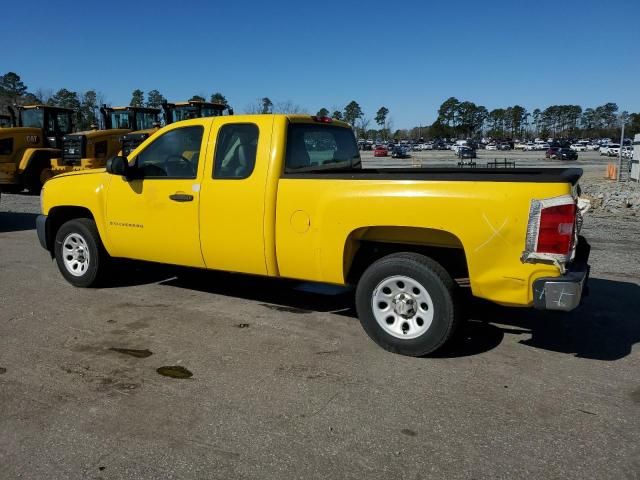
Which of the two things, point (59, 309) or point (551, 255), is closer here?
point (551, 255)

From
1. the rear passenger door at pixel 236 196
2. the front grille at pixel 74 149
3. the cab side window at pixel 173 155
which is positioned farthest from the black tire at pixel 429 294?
the front grille at pixel 74 149

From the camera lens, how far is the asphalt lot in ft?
9.91

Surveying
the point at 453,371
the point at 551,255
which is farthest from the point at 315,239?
the point at 551,255

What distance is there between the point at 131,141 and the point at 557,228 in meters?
15.4

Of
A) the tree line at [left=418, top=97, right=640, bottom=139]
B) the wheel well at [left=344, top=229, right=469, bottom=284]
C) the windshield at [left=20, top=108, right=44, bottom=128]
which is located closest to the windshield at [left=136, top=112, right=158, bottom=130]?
the windshield at [left=20, top=108, right=44, bottom=128]

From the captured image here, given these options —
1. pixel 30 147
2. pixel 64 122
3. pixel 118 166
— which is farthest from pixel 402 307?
pixel 64 122

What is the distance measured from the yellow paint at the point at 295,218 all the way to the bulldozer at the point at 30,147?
1276cm

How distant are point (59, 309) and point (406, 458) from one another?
13.9 ft

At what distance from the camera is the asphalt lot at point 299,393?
302 cm

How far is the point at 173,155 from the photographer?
5695mm

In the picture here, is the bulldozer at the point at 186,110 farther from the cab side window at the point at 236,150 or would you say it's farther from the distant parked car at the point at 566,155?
the distant parked car at the point at 566,155

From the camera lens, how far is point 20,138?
17.7m

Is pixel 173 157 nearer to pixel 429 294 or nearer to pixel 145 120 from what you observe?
pixel 429 294

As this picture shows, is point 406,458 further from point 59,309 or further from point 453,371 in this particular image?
point 59,309
